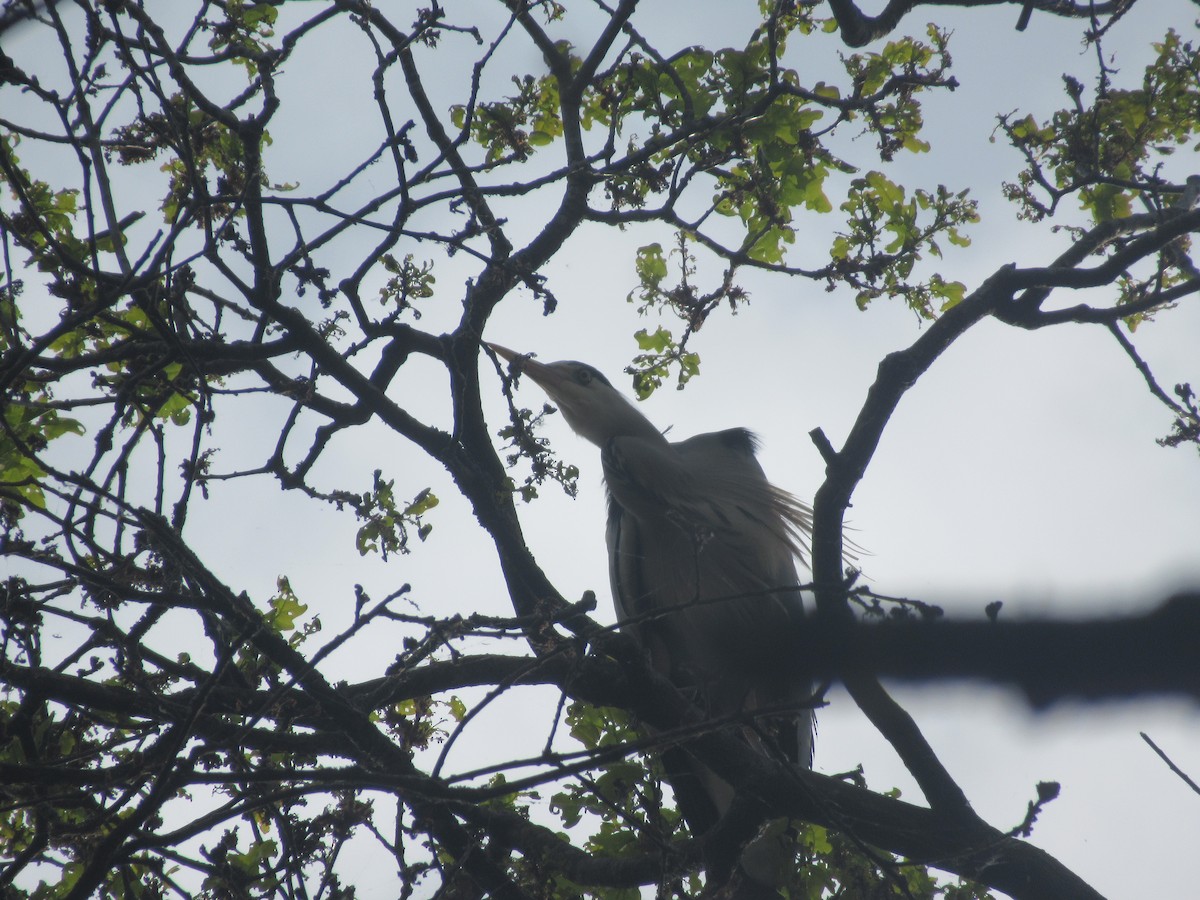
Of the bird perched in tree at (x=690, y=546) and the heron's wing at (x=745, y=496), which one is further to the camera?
the heron's wing at (x=745, y=496)

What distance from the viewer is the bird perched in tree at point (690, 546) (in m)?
4.58

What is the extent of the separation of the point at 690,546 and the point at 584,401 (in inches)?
68.7

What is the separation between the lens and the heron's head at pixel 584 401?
6.00 metres

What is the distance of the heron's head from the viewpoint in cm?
600

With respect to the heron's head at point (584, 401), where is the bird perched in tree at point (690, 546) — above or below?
below

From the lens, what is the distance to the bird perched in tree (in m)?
4.58

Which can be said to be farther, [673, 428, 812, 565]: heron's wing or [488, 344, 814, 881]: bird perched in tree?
[673, 428, 812, 565]: heron's wing

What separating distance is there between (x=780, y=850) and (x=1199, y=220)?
112 inches

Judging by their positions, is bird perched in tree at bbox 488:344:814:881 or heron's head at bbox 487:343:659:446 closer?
bird perched in tree at bbox 488:344:814:881

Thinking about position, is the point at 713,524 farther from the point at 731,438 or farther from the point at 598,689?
the point at 598,689

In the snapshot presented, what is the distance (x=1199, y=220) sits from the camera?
3529mm

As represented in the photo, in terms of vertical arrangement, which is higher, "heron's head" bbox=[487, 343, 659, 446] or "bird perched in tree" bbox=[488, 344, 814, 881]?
"heron's head" bbox=[487, 343, 659, 446]

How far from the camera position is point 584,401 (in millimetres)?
5992

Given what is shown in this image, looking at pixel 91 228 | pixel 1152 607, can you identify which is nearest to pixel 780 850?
pixel 1152 607
